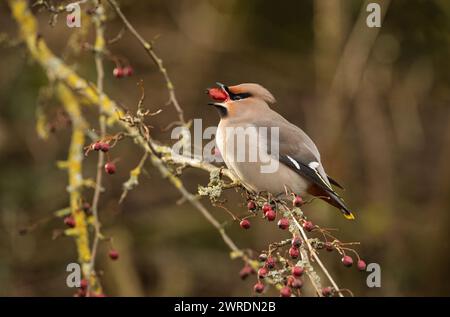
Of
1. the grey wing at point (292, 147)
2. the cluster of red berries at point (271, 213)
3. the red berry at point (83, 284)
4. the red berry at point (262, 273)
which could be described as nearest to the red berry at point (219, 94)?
the grey wing at point (292, 147)

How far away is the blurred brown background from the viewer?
6551mm

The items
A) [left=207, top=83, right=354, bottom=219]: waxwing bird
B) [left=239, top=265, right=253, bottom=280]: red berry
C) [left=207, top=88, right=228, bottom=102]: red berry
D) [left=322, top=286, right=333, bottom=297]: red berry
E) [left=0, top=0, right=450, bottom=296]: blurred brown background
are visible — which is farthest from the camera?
[left=0, top=0, right=450, bottom=296]: blurred brown background

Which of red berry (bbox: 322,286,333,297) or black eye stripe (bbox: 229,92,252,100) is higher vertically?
black eye stripe (bbox: 229,92,252,100)

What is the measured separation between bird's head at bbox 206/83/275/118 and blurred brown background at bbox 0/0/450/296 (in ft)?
5.96

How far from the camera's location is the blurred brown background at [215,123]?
6551 millimetres

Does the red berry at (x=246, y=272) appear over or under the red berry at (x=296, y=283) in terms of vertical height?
over

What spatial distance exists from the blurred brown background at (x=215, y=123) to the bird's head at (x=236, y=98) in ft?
5.96

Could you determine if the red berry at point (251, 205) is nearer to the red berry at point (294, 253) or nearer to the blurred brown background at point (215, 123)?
the red berry at point (294, 253)


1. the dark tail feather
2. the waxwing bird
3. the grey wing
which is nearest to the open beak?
the waxwing bird

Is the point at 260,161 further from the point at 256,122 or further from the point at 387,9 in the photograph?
the point at 387,9

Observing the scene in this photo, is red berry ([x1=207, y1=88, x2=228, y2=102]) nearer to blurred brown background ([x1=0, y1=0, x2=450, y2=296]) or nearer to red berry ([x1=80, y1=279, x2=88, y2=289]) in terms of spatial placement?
red berry ([x1=80, y1=279, x2=88, y2=289])

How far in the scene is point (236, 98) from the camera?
15.2 feet

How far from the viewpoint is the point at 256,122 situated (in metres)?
4.56
